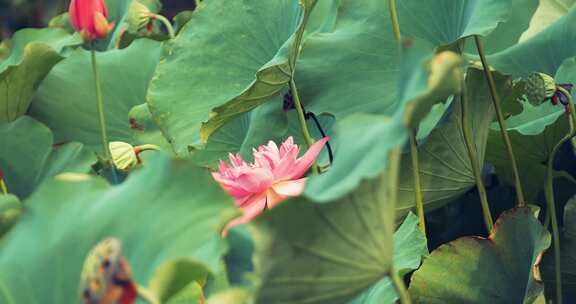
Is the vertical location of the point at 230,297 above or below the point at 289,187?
above

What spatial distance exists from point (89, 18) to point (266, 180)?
460 mm

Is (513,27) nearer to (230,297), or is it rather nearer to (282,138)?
(282,138)

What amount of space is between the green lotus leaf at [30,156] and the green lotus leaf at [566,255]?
50 cm

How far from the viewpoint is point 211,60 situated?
1323mm

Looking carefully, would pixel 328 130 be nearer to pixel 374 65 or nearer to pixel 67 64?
pixel 374 65

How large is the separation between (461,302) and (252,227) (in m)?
0.44

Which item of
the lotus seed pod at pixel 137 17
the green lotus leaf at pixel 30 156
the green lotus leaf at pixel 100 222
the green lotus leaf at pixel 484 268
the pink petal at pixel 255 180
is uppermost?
the green lotus leaf at pixel 100 222

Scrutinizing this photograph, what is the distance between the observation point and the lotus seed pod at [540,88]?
1066mm

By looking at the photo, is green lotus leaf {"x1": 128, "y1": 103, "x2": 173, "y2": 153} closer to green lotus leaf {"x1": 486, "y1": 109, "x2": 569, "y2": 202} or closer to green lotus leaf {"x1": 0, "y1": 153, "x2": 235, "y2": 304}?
green lotus leaf {"x1": 486, "y1": 109, "x2": 569, "y2": 202}

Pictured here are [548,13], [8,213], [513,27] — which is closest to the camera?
[8,213]

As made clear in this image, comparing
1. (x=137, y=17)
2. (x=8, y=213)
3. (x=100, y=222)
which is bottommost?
(x=137, y=17)

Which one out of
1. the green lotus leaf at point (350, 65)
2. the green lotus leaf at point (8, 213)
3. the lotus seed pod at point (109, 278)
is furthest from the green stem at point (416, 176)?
the lotus seed pod at point (109, 278)

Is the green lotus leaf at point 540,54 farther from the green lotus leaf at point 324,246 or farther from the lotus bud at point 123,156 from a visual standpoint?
the green lotus leaf at point 324,246

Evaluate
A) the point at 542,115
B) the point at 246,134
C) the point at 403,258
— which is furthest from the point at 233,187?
the point at 542,115
